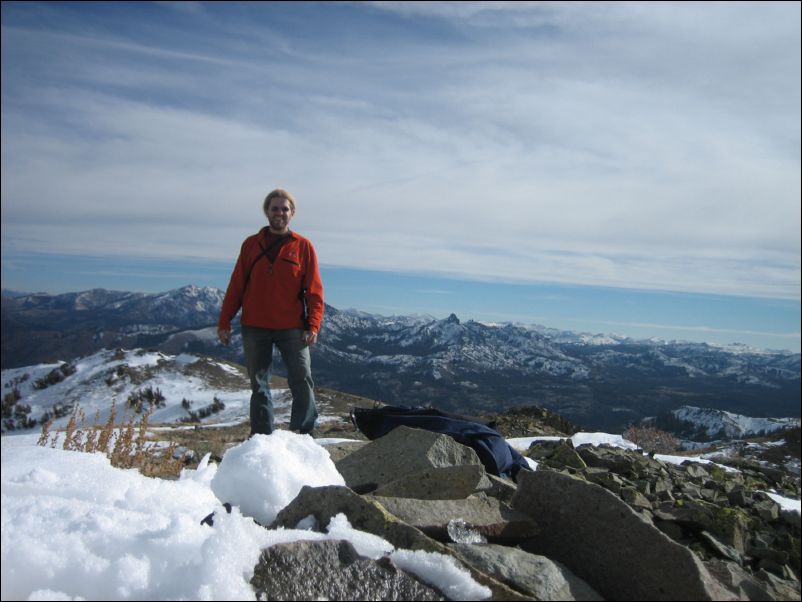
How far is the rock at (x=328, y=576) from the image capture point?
239cm

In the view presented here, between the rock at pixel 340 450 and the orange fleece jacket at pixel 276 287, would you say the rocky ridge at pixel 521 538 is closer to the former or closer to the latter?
the rock at pixel 340 450

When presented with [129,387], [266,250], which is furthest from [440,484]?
[129,387]

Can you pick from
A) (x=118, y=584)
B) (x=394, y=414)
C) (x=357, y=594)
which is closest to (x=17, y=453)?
(x=118, y=584)

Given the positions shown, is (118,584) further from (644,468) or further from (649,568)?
(644,468)

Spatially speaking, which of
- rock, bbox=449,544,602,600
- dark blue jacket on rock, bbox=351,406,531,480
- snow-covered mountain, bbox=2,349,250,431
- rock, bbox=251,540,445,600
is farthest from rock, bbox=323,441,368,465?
snow-covered mountain, bbox=2,349,250,431

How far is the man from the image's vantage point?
6.82m

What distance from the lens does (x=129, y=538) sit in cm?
228

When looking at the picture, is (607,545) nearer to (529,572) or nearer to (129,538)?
(529,572)

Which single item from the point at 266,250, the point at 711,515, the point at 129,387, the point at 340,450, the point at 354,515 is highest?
the point at 266,250

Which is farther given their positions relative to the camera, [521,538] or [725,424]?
[725,424]

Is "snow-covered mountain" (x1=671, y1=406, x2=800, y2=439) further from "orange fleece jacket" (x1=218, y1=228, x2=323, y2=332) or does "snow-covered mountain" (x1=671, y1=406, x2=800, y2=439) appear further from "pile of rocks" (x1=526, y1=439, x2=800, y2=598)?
"orange fleece jacket" (x1=218, y1=228, x2=323, y2=332)

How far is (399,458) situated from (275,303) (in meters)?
2.85

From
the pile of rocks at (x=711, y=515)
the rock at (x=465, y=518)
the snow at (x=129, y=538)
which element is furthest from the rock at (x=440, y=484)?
the pile of rocks at (x=711, y=515)

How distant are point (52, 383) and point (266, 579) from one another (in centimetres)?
5400
